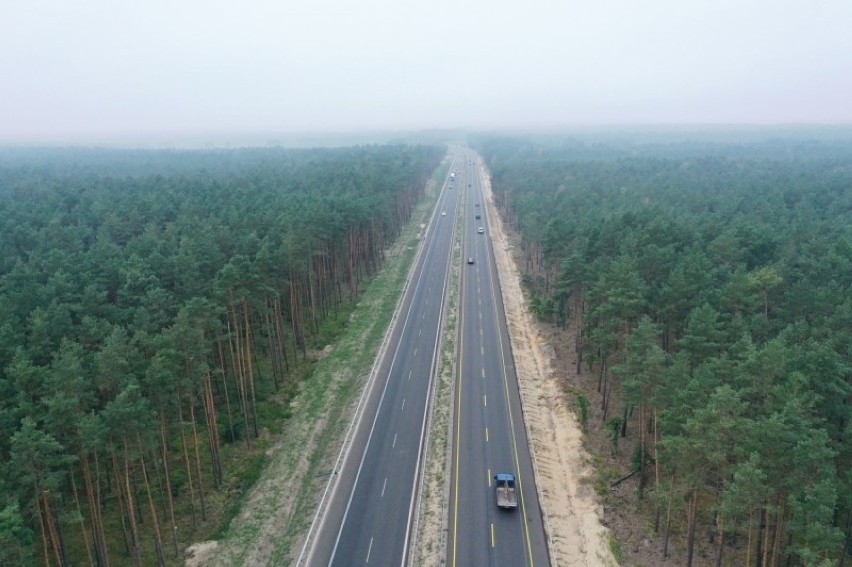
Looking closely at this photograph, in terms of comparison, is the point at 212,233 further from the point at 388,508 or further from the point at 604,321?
the point at 604,321

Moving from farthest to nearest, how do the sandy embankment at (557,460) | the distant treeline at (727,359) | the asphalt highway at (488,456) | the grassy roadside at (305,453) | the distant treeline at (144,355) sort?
1. the grassy roadside at (305,453)
2. the sandy embankment at (557,460)
3. the asphalt highway at (488,456)
4. the distant treeline at (144,355)
5. the distant treeline at (727,359)

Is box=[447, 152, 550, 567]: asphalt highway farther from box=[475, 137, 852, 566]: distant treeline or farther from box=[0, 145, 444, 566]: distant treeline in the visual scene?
box=[0, 145, 444, 566]: distant treeline

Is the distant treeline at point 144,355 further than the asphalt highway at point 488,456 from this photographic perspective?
No

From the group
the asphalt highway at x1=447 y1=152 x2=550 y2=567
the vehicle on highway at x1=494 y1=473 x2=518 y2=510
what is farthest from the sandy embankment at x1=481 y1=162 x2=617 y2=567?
the vehicle on highway at x1=494 y1=473 x2=518 y2=510

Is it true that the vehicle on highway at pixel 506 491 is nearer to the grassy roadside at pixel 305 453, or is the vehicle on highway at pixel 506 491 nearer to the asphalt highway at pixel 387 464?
the asphalt highway at pixel 387 464

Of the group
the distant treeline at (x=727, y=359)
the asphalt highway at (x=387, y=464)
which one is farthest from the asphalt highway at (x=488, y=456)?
the distant treeline at (x=727, y=359)

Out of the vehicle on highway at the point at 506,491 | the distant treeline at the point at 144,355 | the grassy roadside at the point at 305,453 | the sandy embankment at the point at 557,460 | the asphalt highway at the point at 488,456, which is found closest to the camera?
the distant treeline at the point at 144,355

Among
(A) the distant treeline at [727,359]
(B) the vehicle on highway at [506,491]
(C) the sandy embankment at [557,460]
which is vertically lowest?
(C) the sandy embankment at [557,460]

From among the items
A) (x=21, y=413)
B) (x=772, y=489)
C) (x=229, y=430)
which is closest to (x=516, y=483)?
(x=772, y=489)
